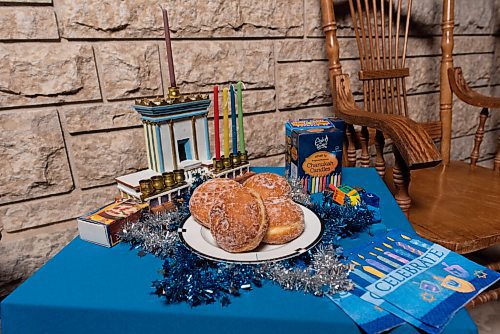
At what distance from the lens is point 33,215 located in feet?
2.99

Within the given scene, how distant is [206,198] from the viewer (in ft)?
1.84

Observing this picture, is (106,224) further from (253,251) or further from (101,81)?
(101,81)

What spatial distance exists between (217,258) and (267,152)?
2.60 ft

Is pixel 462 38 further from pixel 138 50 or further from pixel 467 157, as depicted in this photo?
pixel 138 50

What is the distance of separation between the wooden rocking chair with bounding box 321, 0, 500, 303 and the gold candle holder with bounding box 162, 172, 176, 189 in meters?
0.46

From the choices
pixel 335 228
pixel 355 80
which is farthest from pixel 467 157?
pixel 335 228

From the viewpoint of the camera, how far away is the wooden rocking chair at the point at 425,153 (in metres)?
0.70

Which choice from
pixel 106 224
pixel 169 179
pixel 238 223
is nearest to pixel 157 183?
pixel 169 179

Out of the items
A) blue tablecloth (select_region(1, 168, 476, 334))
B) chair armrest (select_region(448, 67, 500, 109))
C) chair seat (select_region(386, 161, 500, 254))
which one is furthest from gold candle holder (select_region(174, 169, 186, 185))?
chair armrest (select_region(448, 67, 500, 109))

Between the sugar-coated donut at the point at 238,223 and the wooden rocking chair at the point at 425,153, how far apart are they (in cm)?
33

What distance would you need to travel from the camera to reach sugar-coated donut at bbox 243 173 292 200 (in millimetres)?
604

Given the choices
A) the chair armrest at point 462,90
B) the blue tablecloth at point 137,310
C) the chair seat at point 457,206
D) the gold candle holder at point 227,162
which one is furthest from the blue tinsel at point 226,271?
the chair armrest at point 462,90

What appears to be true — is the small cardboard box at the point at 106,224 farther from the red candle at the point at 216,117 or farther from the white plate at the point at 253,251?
the red candle at the point at 216,117

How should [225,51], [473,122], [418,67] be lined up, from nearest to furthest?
[225,51] → [418,67] → [473,122]
